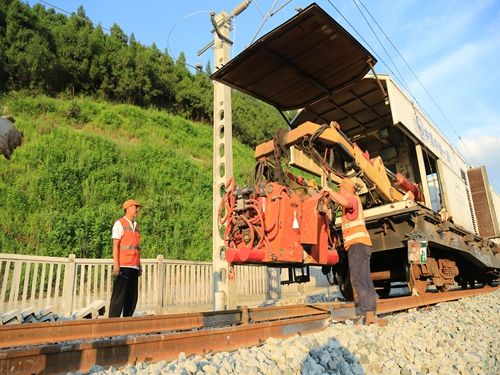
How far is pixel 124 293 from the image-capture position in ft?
16.5

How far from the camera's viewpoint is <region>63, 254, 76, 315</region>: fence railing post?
6.99 metres

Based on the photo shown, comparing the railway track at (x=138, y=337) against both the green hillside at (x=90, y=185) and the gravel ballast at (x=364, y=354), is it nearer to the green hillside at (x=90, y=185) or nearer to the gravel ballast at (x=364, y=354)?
the gravel ballast at (x=364, y=354)

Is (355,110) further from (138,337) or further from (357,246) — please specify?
(138,337)

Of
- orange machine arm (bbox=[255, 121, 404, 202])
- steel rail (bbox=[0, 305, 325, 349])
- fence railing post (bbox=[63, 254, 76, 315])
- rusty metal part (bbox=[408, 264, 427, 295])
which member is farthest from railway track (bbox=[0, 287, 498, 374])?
fence railing post (bbox=[63, 254, 76, 315])

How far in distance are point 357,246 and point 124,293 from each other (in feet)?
10.2

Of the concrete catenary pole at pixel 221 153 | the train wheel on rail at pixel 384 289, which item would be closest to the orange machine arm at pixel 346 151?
the train wheel on rail at pixel 384 289

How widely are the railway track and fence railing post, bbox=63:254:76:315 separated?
3.91 meters

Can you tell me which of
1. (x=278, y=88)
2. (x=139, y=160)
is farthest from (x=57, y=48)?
(x=278, y=88)

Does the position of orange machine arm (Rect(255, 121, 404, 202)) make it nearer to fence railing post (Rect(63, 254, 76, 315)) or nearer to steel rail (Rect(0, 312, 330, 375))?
steel rail (Rect(0, 312, 330, 375))

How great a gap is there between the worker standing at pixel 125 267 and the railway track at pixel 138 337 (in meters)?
1.35

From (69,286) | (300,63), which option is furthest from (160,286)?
(300,63)

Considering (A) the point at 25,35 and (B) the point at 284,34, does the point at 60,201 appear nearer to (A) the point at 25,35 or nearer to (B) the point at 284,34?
(B) the point at 284,34

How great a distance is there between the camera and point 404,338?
3627mm

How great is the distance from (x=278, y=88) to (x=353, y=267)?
349 cm
